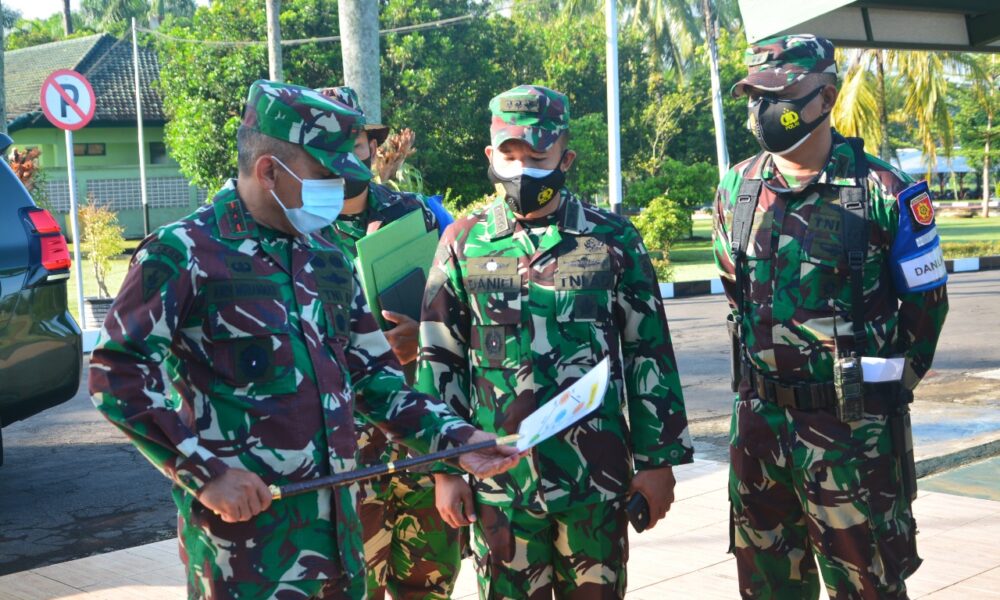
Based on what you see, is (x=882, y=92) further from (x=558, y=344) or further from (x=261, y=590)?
(x=261, y=590)

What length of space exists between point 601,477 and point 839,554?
0.79 metres

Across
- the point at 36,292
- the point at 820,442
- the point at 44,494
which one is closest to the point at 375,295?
the point at 820,442

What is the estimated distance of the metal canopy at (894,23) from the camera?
5137 mm

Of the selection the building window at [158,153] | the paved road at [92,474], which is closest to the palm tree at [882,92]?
the paved road at [92,474]

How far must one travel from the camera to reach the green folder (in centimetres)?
389

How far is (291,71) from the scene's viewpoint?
91.1 feet

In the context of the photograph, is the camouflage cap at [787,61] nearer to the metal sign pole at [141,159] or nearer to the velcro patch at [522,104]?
the velcro patch at [522,104]

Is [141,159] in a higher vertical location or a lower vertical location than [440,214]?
higher

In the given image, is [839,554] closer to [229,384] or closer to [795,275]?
[795,275]

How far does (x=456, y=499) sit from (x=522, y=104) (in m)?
1.13

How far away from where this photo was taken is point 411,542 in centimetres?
391

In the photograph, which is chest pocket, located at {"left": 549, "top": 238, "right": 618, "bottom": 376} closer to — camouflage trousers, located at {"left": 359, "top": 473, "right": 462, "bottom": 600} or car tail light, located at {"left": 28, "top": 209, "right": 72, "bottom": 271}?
camouflage trousers, located at {"left": 359, "top": 473, "right": 462, "bottom": 600}

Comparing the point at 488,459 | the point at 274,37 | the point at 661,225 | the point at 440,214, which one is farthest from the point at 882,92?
the point at 488,459

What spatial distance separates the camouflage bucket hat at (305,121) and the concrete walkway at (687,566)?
2543mm
